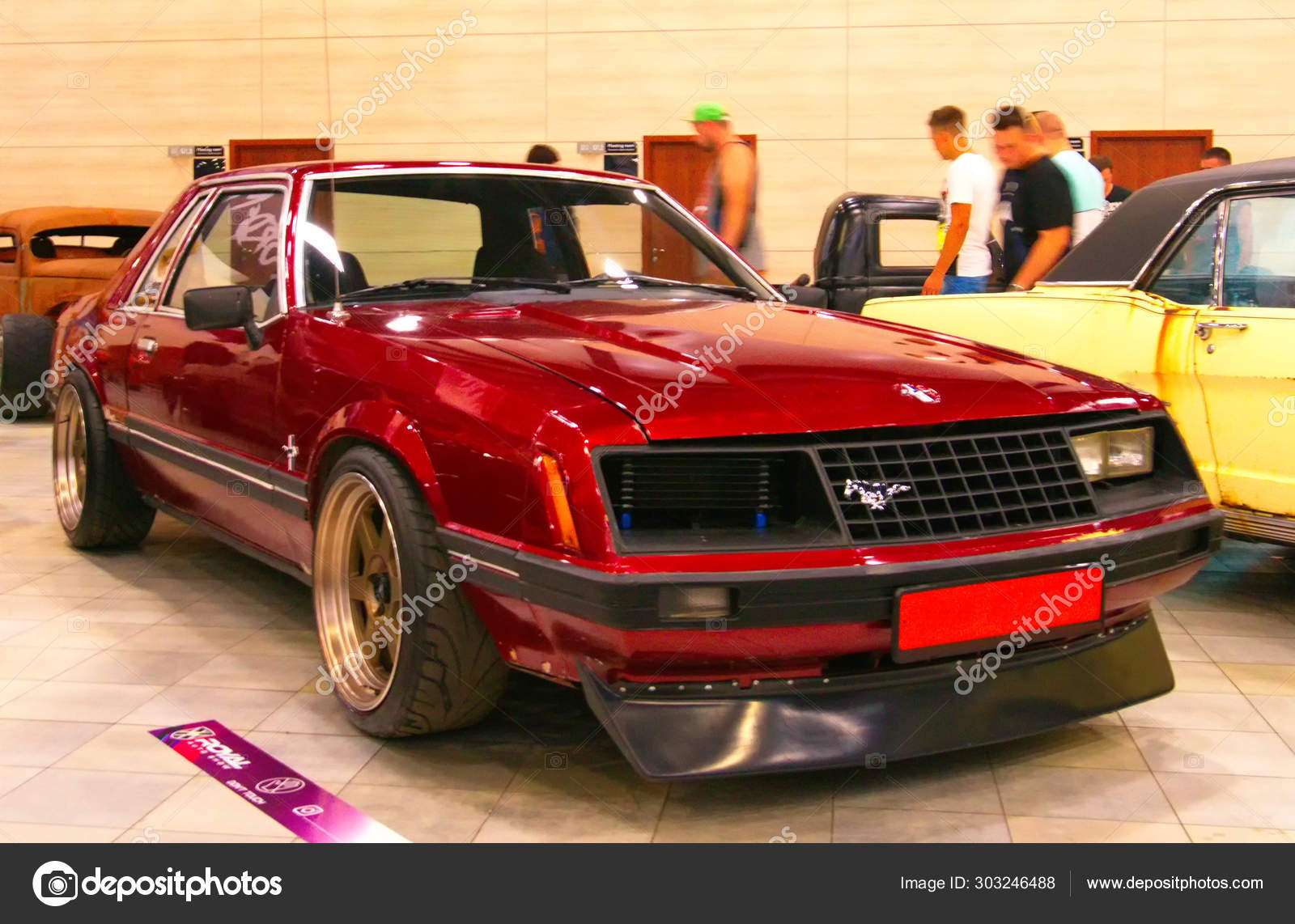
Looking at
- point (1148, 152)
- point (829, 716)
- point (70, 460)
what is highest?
point (1148, 152)

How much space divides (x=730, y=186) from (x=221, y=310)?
10.1 feet

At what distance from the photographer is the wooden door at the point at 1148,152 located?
37.3 ft

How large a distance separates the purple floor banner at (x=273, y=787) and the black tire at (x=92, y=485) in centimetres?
183

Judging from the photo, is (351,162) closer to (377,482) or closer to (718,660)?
(377,482)

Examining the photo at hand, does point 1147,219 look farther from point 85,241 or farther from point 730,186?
point 85,241

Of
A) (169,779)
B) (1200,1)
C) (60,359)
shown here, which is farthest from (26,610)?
(1200,1)

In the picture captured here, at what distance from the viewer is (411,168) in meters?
3.81

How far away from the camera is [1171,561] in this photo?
2.91m

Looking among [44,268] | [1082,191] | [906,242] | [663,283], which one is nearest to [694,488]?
[663,283]

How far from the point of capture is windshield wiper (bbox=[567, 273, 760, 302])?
3832 mm

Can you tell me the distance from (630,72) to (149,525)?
27.0 ft
